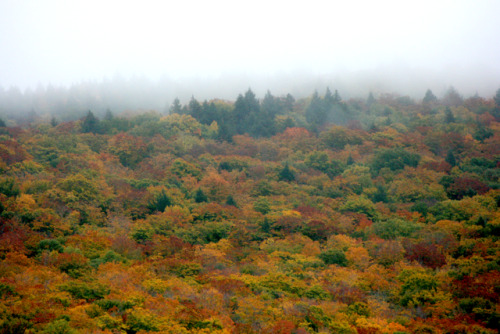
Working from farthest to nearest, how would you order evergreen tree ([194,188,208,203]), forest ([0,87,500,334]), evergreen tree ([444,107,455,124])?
1. evergreen tree ([444,107,455,124])
2. evergreen tree ([194,188,208,203])
3. forest ([0,87,500,334])

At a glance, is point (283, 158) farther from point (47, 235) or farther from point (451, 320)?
point (451, 320)

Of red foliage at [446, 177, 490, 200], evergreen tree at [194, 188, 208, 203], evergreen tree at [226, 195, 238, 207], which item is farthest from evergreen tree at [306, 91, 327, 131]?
evergreen tree at [194, 188, 208, 203]

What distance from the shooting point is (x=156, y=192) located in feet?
161

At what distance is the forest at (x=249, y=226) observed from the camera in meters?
23.3

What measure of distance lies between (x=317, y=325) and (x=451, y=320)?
7465mm

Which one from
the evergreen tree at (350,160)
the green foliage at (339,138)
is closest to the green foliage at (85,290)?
the evergreen tree at (350,160)

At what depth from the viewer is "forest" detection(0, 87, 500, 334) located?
76.6ft

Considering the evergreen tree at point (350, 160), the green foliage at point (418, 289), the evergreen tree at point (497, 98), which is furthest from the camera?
the evergreen tree at point (497, 98)

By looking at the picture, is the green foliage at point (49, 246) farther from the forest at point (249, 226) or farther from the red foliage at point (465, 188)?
the red foliage at point (465, 188)

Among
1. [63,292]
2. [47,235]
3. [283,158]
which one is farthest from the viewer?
[283,158]

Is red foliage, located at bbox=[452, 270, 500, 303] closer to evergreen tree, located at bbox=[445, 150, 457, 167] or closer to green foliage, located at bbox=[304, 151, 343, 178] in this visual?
evergreen tree, located at bbox=[445, 150, 457, 167]

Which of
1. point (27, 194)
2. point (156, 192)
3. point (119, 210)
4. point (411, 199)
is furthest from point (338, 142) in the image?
point (27, 194)

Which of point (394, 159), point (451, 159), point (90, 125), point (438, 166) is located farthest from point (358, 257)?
point (90, 125)

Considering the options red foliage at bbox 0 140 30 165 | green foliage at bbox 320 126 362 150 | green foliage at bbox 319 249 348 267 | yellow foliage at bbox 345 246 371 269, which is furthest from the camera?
green foliage at bbox 320 126 362 150
